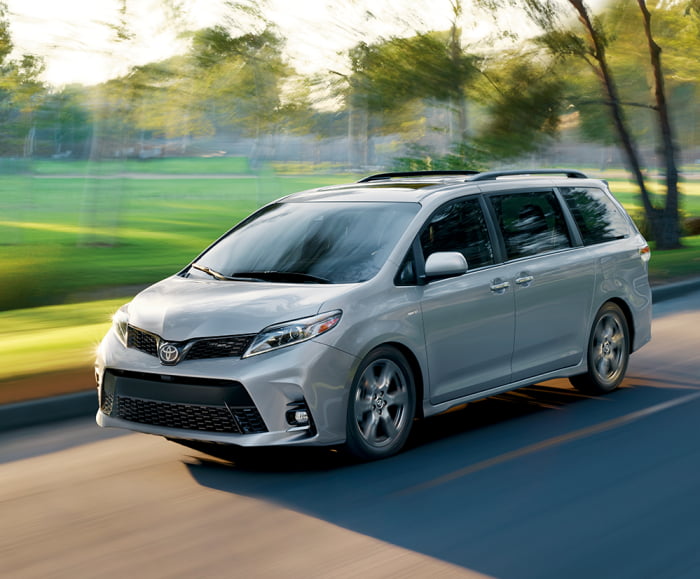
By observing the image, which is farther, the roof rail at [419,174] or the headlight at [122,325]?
the roof rail at [419,174]

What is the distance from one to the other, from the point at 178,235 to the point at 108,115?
8.98m

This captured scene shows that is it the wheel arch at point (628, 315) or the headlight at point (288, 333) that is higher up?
the headlight at point (288, 333)

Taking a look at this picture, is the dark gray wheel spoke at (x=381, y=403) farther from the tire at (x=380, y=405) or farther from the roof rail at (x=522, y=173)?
the roof rail at (x=522, y=173)

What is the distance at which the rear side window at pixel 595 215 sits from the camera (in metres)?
8.59

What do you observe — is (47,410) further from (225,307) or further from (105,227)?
(105,227)

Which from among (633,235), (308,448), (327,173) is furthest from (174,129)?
(308,448)

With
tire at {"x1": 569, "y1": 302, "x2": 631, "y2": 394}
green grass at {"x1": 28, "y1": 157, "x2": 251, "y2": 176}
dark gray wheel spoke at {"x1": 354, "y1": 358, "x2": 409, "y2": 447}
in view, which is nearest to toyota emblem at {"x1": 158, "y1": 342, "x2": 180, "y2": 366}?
dark gray wheel spoke at {"x1": 354, "y1": 358, "x2": 409, "y2": 447}

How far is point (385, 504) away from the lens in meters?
5.69

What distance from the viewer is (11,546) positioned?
16.8 feet

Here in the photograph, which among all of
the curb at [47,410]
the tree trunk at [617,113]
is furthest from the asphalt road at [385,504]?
the tree trunk at [617,113]

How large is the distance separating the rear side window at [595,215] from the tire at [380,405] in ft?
8.33

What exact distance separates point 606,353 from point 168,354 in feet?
12.9

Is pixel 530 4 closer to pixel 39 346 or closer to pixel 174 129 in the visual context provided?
pixel 174 129

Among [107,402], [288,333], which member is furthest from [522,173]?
[107,402]
